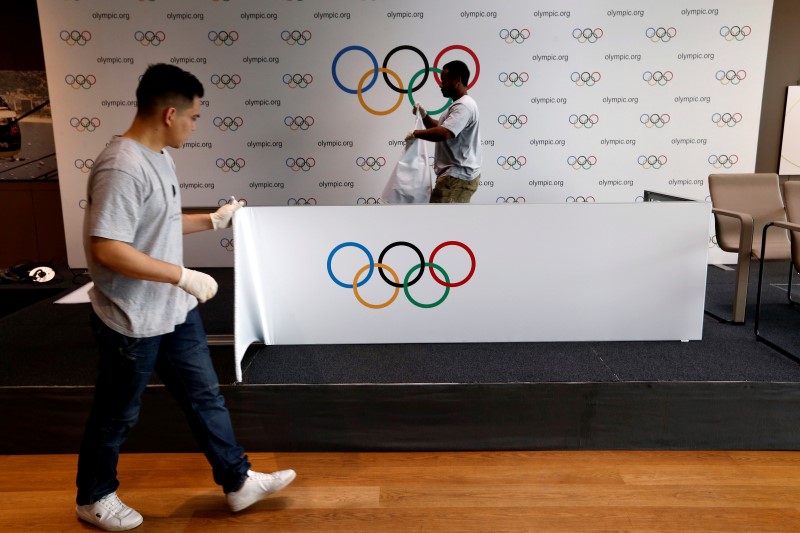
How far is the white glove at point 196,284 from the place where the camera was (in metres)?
1.75

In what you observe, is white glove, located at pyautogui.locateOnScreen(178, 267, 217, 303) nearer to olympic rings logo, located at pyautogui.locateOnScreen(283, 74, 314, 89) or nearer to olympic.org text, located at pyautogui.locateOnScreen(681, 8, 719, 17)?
olympic rings logo, located at pyautogui.locateOnScreen(283, 74, 314, 89)

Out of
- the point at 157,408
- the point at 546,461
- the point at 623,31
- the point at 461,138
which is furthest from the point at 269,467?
the point at 623,31

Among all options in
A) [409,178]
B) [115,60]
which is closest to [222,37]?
[115,60]

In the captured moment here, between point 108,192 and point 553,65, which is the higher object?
point 553,65

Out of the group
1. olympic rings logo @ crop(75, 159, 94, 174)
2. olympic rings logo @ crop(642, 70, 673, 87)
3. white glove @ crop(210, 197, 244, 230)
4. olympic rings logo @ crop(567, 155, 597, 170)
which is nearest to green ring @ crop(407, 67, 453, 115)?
olympic rings logo @ crop(567, 155, 597, 170)

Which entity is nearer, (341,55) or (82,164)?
(341,55)

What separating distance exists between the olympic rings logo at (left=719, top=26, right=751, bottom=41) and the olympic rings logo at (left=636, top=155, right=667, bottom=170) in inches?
41.0

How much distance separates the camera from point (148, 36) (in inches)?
191

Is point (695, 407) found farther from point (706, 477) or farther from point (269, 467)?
point (269, 467)

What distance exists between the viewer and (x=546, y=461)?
8.17 feet

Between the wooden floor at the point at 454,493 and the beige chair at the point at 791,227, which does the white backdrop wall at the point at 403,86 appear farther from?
the wooden floor at the point at 454,493

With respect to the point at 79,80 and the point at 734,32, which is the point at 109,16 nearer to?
the point at 79,80

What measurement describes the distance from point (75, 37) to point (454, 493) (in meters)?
4.63

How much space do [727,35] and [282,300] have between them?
4.27 metres
